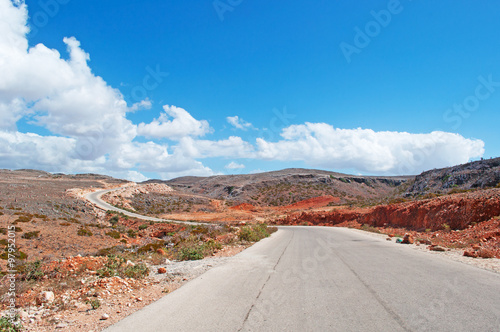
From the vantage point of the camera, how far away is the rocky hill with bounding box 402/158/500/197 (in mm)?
33219

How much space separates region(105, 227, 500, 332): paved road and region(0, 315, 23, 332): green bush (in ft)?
5.19

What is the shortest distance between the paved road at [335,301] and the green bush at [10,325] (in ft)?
5.19

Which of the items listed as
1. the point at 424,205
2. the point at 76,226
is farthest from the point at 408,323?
the point at 76,226

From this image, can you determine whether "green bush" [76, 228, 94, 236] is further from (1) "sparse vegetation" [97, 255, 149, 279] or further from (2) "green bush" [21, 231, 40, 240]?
(1) "sparse vegetation" [97, 255, 149, 279]

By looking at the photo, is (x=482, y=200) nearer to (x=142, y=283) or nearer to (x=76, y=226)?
(x=142, y=283)

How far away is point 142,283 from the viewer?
766 centimetres

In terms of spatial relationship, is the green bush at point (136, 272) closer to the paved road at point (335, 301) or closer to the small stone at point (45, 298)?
the paved road at point (335, 301)

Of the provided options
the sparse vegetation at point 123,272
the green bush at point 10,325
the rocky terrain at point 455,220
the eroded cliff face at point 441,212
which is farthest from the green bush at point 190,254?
the eroded cliff face at point 441,212

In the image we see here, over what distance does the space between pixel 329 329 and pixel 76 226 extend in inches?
1132

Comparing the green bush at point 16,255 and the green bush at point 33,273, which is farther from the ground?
the green bush at point 33,273

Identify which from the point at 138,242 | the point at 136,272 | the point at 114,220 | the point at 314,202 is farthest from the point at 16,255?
the point at 314,202

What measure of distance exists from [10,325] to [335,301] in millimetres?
5704

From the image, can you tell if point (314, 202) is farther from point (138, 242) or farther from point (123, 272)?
point (123, 272)

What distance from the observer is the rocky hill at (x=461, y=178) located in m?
33.2
